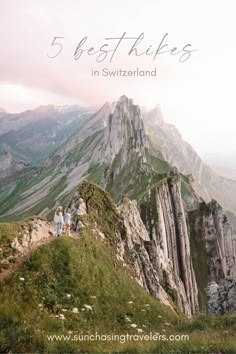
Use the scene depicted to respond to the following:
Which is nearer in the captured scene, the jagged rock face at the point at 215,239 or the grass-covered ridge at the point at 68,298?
the grass-covered ridge at the point at 68,298

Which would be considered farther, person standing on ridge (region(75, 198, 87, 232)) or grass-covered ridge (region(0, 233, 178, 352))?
person standing on ridge (region(75, 198, 87, 232))

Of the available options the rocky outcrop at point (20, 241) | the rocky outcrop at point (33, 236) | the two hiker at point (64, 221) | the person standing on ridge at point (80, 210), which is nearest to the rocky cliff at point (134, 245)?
the person standing on ridge at point (80, 210)

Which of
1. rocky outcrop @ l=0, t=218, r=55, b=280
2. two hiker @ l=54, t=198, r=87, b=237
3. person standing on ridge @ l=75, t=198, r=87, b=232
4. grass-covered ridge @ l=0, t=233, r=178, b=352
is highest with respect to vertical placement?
person standing on ridge @ l=75, t=198, r=87, b=232

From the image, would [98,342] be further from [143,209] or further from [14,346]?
[143,209]

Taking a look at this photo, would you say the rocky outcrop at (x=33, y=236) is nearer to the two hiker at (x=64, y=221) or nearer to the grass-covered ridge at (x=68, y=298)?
the two hiker at (x=64, y=221)

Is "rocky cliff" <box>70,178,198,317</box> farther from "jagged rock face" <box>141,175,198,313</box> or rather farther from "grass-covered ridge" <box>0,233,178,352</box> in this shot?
"grass-covered ridge" <box>0,233,178,352</box>

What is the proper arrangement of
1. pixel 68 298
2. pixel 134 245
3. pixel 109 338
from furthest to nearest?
pixel 134 245 < pixel 68 298 < pixel 109 338

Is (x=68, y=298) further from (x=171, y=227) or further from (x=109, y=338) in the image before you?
(x=171, y=227)

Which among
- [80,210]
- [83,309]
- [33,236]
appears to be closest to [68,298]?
[83,309]

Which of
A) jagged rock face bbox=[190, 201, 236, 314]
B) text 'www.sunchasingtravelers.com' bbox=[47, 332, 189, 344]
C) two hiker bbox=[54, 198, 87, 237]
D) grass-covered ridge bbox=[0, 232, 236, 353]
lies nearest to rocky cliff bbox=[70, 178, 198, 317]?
two hiker bbox=[54, 198, 87, 237]
